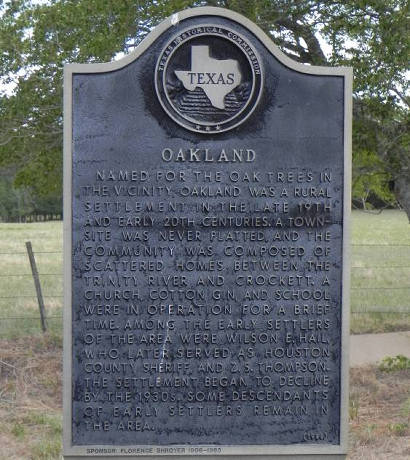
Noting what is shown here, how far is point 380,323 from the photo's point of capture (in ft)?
36.5

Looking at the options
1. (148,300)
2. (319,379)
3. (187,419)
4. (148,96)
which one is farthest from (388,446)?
(148,96)

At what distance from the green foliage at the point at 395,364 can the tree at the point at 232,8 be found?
1.96 m

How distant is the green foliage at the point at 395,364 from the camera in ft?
26.7

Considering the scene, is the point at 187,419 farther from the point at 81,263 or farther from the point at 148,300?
the point at 81,263

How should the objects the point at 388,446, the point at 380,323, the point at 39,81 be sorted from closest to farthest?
the point at 388,446 < the point at 39,81 < the point at 380,323

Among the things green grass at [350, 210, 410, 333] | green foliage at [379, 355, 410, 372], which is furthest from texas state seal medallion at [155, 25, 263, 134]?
green grass at [350, 210, 410, 333]

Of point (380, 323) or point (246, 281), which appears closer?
point (246, 281)

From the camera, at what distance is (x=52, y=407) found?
6996 mm

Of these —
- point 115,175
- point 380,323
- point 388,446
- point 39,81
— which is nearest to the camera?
point 115,175

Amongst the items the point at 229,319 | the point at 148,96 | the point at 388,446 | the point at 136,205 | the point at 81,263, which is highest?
the point at 148,96

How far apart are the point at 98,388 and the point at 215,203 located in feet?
4.48

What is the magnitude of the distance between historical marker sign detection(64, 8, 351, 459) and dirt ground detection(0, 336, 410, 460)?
1.50 meters

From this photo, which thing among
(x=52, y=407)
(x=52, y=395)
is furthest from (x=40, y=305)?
(x=52, y=407)

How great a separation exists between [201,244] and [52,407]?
3283 mm
